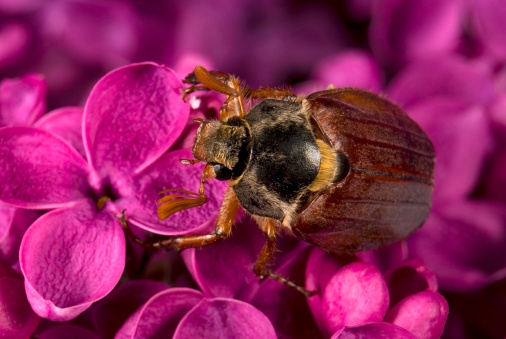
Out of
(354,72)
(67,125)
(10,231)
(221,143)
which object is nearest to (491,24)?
(354,72)

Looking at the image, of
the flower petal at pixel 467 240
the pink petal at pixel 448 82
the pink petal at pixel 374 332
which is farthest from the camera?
the pink petal at pixel 448 82

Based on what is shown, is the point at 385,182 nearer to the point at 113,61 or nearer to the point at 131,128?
the point at 131,128

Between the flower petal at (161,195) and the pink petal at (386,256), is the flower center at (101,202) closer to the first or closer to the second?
the flower petal at (161,195)

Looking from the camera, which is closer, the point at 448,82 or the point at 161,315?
the point at 161,315

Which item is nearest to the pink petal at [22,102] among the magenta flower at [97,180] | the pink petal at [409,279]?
the magenta flower at [97,180]

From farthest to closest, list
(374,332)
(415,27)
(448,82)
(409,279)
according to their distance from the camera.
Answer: (415,27), (448,82), (409,279), (374,332)

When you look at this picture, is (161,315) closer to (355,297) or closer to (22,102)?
(355,297)

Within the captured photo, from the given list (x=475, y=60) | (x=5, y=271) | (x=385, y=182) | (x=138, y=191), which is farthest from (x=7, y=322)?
(x=475, y=60)
